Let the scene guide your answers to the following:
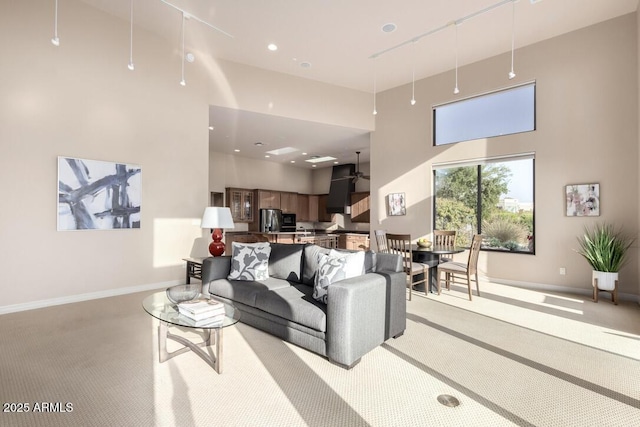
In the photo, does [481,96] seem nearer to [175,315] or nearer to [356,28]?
[356,28]

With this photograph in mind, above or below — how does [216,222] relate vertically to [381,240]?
above

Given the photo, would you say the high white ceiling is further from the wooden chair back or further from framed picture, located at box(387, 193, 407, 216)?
the wooden chair back

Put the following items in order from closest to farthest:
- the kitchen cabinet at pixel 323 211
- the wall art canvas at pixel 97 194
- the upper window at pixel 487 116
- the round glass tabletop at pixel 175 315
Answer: the round glass tabletop at pixel 175 315, the wall art canvas at pixel 97 194, the upper window at pixel 487 116, the kitchen cabinet at pixel 323 211

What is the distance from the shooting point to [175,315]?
248 centimetres

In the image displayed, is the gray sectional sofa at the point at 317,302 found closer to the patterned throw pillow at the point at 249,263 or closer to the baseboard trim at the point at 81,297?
Answer: the patterned throw pillow at the point at 249,263

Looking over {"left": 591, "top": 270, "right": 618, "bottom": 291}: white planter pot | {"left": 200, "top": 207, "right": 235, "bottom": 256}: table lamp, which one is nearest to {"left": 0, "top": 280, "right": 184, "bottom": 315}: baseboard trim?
{"left": 200, "top": 207, "right": 235, "bottom": 256}: table lamp

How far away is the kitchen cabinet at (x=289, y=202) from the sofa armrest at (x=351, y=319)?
25.8ft

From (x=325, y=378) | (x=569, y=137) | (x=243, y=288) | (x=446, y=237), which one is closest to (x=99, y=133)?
(x=243, y=288)

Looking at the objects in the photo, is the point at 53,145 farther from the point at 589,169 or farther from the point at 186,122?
the point at 589,169

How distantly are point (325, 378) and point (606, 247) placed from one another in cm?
437

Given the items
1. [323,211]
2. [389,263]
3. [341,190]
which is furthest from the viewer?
[323,211]

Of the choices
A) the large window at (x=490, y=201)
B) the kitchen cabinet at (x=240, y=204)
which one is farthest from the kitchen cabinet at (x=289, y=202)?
the large window at (x=490, y=201)

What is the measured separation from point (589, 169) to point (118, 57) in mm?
7133

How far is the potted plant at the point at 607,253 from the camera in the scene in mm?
4328
